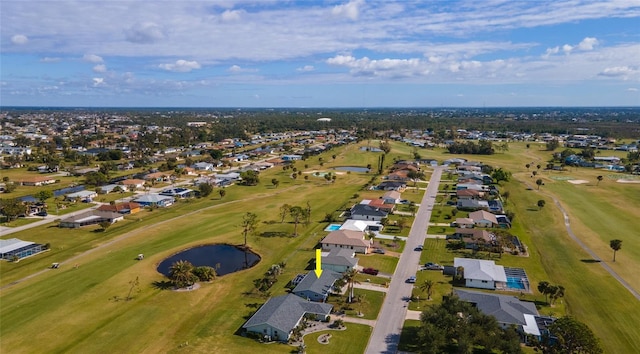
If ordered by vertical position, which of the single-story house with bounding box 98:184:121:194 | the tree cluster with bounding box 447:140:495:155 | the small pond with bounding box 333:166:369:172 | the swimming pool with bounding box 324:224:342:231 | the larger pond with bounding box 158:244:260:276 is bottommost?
the larger pond with bounding box 158:244:260:276

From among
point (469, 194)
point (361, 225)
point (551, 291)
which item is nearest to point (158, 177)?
point (361, 225)

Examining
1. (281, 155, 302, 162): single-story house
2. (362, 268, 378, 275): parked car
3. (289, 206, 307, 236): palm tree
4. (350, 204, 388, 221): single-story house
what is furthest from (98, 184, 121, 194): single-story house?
(362, 268, 378, 275): parked car

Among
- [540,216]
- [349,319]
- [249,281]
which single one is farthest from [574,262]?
[249,281]

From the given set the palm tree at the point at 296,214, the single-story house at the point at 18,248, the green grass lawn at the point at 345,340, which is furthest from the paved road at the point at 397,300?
the single-story house at the point at 18,248

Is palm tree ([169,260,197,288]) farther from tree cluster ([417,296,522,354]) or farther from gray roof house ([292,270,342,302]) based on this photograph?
tree cluster ([417,296,522,354])

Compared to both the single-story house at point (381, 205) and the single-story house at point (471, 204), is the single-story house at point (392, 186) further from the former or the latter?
the single-story house at point (471, 204)
